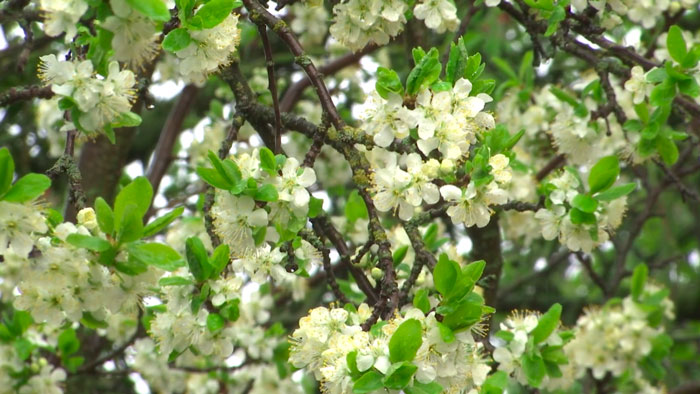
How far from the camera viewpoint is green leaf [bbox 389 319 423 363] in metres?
1.34

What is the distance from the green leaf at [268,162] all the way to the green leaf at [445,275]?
0.31m

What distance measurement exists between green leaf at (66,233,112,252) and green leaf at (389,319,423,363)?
1.56ft

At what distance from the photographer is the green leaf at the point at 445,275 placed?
1.42 m

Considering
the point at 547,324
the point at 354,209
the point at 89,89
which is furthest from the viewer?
the point at 354,209

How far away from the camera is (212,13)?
5.02ft

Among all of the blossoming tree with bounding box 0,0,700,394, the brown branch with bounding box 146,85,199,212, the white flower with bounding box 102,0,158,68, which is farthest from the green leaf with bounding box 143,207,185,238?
the brown branch with bounding box 146,85,199,212

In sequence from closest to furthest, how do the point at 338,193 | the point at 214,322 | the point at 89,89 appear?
the point at 89,89 → the point at 214,322 → the point at 338,193

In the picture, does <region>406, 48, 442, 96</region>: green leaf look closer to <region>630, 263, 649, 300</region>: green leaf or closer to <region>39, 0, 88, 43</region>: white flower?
<region>39, 0, 88, 43</region>: white flower

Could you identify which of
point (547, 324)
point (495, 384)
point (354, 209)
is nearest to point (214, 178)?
point (495, 384)

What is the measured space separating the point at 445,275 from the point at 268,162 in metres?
0.34

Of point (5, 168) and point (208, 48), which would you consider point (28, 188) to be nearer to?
point (5, 168)

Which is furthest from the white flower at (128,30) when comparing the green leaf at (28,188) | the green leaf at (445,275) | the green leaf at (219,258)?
the green leaf at (445,275)

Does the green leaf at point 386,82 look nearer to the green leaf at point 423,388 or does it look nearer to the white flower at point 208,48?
the white flower at point 208,48

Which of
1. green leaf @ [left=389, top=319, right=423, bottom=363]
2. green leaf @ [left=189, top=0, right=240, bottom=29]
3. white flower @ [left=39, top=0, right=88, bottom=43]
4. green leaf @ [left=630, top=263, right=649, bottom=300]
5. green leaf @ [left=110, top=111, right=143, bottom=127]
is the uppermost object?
white flower @ [left=39, top=0, right=88, bottom=43]
